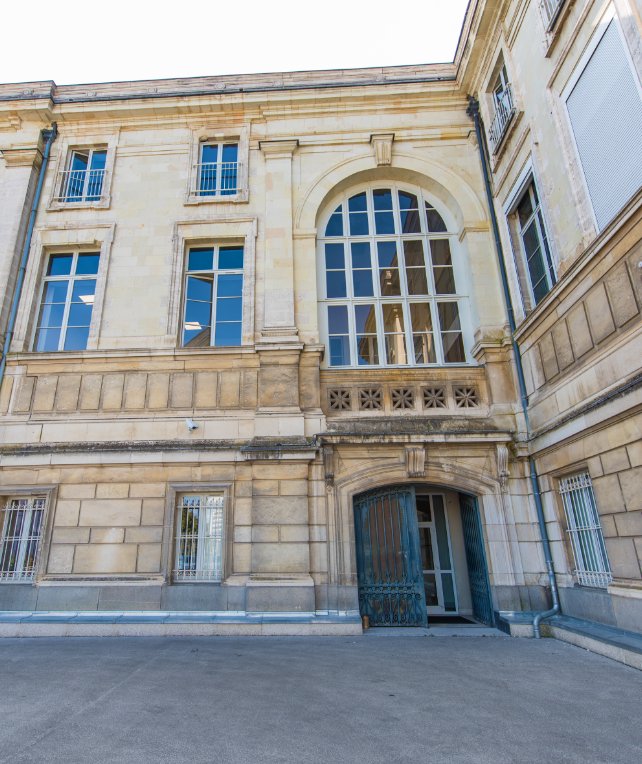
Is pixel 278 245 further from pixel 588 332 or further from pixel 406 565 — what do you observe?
pixel 406 565

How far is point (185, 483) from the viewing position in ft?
26.7

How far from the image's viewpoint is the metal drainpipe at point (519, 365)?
24.1 feet

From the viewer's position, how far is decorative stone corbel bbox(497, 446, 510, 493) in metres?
8.09

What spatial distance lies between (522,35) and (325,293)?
6.03m

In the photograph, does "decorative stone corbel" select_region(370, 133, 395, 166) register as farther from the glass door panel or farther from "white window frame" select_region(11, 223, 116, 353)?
the glass door panel

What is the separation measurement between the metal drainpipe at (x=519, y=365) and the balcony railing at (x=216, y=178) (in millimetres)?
5504

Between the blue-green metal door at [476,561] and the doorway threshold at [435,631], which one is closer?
the doorway threshold at [435,631]

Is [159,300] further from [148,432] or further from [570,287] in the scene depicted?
[570,287]

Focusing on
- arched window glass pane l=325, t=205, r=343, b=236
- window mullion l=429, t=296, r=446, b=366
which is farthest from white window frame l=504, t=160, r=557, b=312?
arched window glass pane l=325, t=205, r=343, b=236

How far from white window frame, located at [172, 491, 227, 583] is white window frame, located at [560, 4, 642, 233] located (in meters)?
7.43

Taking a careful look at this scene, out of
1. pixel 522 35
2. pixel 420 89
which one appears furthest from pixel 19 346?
pixel 522 35

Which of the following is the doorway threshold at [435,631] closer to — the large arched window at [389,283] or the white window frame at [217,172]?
the large arched window at [389,283]

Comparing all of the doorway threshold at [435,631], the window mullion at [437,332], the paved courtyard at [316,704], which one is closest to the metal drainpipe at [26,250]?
the paved courtyard at [316,704]

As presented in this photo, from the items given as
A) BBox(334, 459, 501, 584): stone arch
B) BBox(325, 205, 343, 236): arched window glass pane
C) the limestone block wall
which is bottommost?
BBox(334, 459, 501, 584): stone arch
